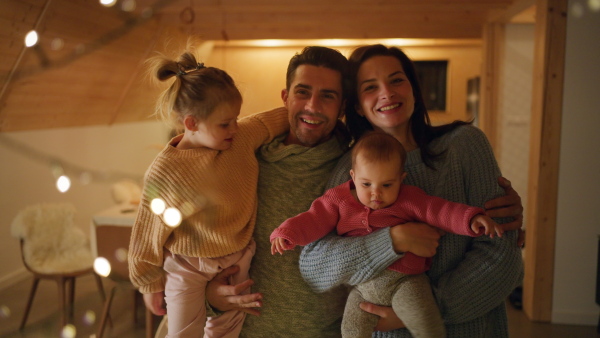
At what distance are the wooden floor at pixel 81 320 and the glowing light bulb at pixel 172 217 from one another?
175 cm

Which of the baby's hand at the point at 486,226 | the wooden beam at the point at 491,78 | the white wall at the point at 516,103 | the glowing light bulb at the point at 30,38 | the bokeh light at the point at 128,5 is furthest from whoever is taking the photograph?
the white wall at the point at 516,103

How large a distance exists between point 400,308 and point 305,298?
257mm

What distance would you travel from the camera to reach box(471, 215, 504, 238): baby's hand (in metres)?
0.87

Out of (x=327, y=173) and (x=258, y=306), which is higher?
(x=327, y=173)

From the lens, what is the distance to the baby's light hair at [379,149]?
96 centimetres

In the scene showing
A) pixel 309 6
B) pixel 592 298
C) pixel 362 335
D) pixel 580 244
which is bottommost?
pixel 592 298

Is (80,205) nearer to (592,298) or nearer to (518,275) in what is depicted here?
(518,275)

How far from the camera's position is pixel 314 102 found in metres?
1.18

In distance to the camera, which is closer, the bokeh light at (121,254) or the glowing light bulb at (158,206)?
the glowing light bulb at (158,206)

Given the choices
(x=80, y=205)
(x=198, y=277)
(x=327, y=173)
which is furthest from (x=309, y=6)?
(x=198, y=277)

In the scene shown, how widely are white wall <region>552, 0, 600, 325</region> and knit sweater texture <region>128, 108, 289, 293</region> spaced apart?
2.29 m

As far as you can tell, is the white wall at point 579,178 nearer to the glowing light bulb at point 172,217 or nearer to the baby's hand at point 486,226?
the baby's hand at point 486,226

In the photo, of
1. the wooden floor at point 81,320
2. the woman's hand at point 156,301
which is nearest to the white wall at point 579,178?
the wooden floor at point 81,320

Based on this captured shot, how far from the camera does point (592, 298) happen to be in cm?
276
